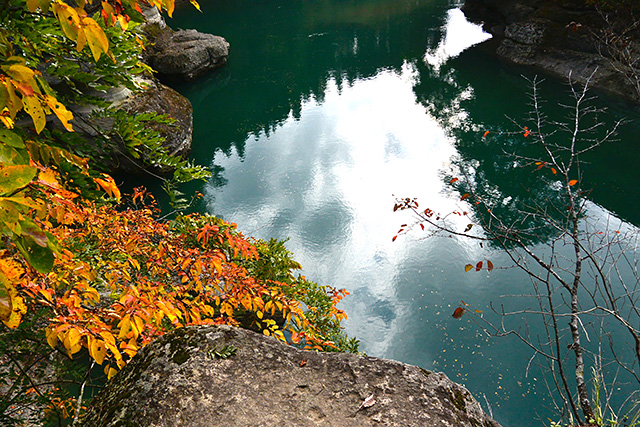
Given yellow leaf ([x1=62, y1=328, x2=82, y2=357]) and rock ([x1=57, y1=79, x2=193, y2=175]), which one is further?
rock ([x1=57, y1=79, x2=193, y2=175])

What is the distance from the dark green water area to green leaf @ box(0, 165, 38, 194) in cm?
390

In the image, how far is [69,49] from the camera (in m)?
2.33

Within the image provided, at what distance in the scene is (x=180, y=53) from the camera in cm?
1538

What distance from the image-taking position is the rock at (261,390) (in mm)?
1929

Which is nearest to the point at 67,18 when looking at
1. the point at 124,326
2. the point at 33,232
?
the point at 33,232

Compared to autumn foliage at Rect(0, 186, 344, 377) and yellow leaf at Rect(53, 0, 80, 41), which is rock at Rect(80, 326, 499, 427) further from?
yellow leaf at Rect(53, 0, 80, 41)

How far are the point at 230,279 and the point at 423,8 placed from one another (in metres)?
27.1

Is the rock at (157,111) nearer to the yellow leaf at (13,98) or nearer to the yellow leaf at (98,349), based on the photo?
the yellow leaf at (98,349)

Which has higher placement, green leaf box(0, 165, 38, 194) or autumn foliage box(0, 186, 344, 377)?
green leaf box(0, 165, 38, 194)

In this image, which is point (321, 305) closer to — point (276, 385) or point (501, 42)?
point (276, 385)

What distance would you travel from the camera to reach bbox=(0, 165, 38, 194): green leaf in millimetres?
957

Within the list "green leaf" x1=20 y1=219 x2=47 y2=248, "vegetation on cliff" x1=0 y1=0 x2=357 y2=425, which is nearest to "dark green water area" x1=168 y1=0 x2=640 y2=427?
"vegetation on cliff" x1=0 y1=0 x2=357 y2=425

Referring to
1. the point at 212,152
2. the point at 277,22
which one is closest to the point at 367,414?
the point at 212,152

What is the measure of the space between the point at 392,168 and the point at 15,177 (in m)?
10.6
